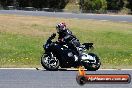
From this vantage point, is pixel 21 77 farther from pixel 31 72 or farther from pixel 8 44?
pixel 8 44

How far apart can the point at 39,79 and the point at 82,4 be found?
69186 millimetres

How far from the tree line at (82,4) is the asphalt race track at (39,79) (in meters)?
63.6

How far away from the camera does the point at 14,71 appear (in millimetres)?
14273

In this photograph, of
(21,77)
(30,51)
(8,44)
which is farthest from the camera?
(8,44)

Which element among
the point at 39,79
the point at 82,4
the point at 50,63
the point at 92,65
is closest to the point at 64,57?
the point at 50,63

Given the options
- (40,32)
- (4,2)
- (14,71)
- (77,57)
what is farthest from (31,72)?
(4,2)

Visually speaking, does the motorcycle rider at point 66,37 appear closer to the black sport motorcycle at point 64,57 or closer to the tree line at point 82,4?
the black sport motorcycle at point 64,57

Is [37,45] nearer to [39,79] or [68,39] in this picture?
[68,39]

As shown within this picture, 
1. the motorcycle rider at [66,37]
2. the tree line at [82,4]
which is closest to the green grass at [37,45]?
the motorcycle rider at [66,37]

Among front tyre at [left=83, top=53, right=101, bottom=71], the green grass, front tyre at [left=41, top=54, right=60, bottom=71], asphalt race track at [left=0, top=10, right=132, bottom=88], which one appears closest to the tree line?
the green grass

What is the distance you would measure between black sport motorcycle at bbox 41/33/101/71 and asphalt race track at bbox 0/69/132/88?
39 centimetres

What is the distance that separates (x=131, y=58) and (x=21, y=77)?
797 centimetres

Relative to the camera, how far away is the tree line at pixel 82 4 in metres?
78.2

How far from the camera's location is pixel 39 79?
39.6ft
